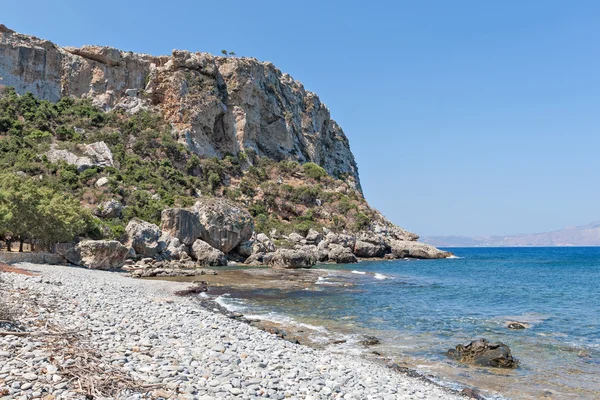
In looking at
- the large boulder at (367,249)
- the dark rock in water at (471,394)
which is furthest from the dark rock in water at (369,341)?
the large boulder at (367,249)

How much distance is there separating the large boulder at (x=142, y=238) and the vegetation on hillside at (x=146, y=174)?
1.25 meters

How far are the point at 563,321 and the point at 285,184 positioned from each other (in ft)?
257

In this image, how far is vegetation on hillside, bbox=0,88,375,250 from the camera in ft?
199

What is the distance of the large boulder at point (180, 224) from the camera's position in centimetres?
5438

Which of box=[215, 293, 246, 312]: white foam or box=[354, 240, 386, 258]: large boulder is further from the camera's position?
box=[354, 240, 386, 258]: large boulder

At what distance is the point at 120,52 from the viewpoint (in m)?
97.9

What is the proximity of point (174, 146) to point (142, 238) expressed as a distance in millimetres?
43367

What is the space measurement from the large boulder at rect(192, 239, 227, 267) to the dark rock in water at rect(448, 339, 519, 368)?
133ft

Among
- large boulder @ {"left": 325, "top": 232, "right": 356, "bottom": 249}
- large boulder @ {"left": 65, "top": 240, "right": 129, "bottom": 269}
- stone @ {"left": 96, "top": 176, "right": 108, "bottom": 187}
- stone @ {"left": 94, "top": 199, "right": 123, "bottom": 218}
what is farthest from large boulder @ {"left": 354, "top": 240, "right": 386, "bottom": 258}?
large boulder @ {"left": 65, "top": 240, "right": 129, "bottom": 269}

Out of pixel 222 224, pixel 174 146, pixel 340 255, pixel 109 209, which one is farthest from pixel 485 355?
pixel 174 146

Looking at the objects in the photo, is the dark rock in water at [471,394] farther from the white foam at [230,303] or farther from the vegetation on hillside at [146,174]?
the vegetation on hillside at [146,174]

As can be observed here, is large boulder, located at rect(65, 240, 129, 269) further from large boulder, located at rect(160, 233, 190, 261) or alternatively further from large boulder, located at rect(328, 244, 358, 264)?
large boulder, located at rect(328, 244, 358, 264)

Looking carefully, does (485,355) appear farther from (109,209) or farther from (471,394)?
(109,209)

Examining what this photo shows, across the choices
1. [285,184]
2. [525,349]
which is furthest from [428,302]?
[285,184]
